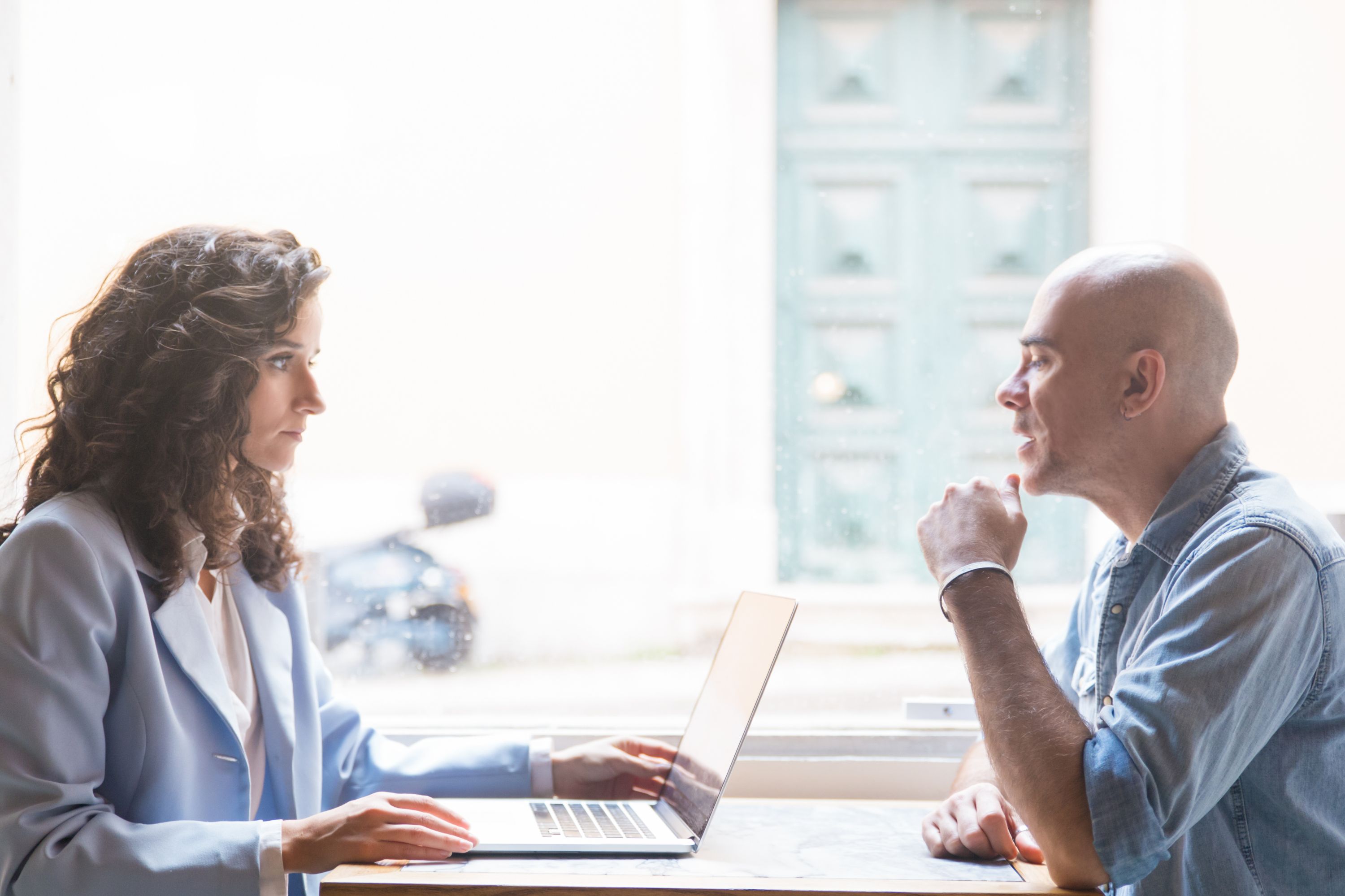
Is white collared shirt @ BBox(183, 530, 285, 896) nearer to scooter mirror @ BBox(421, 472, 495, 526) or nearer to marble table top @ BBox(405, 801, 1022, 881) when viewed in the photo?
marble table top @ BBox(405, 801, 1022, 881)

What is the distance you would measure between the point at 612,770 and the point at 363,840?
469 millimetres

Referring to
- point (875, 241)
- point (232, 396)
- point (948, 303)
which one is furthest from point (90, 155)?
point (948, 303)

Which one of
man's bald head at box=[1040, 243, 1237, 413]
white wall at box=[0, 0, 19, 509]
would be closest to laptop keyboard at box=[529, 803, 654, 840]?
man's bald head at box=[1040, 243, 1237, 413]

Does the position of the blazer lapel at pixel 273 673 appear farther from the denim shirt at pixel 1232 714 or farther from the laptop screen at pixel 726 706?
the denim shirt at pixel 1232 714

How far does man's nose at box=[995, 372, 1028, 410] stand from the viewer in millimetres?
1342

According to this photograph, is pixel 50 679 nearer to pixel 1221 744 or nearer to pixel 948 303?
pixel 1221 744

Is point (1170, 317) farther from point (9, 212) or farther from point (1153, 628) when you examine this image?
point (9, 212)

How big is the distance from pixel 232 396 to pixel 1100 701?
1113 mm

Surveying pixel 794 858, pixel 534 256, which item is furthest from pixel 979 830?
pixel 534 256

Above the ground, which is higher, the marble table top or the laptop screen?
the laptop screen

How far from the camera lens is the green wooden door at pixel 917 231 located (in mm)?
1947

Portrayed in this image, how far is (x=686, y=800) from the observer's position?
1.39 meters

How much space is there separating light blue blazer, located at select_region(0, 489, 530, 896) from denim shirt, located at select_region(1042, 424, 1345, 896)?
2.96 ft

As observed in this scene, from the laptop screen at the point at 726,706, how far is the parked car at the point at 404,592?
25.3 inches
